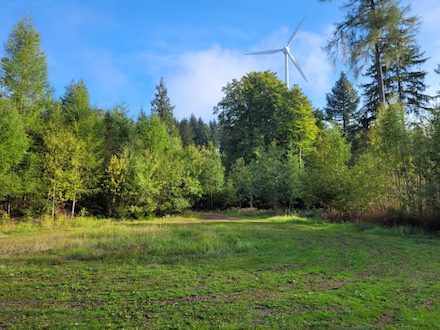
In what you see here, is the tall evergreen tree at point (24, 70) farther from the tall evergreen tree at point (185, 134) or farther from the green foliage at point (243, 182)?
the tall evergreen tree at point (185, 134)

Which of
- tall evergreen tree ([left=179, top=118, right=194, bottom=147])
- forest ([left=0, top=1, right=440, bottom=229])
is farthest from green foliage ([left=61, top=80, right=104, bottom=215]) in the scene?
tall evergreen tree ([left=179, top=118, right=194, bottom=147])

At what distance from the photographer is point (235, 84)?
4462cm

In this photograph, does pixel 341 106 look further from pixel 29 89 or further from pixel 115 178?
pixel 29 89

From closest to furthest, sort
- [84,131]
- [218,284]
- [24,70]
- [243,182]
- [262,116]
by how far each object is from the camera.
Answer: [218,284]
[24,70]
[84,131]
[243,182]
[262,116]

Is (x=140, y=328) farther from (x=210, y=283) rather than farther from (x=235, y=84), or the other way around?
(x=235, y=84)

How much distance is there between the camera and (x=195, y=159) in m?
35.2

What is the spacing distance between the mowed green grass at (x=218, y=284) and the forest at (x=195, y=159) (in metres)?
6.37

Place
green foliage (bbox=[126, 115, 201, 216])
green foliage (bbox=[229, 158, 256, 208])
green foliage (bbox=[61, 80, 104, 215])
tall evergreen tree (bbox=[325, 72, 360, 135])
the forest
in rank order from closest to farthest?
the forest
green foliage (bbox=[61, 80, 104, 215])
green foliage (bbox=[126, 115, 201, 216])
green foliage (bbox=[229, 158, 256, 208])
tall evergreen tree (bbox=[325, 72, 360, 135])

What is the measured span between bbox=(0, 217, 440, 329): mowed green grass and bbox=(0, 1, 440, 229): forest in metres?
6.37

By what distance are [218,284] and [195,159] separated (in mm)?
28811

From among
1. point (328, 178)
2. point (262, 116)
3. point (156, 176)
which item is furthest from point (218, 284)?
point (262, 116)

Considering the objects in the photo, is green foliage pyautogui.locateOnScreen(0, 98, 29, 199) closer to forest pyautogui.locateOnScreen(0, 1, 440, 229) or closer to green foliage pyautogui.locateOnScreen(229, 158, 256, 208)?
forest pyautogui.locateOnScreen(0, 1, 440, 229)

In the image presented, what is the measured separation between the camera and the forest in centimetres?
1670

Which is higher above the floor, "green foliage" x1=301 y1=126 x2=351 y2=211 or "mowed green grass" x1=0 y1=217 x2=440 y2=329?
"green foliage" x1=301 y1=126 x2=351 y2=211
